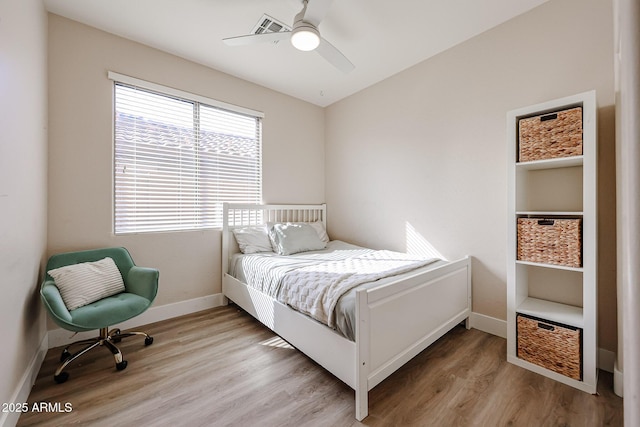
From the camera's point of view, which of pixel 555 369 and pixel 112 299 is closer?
pixel 555 369

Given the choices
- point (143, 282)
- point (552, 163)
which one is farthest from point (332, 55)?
point (143, 282)

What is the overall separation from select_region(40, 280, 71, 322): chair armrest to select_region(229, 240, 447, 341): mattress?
1314 mm

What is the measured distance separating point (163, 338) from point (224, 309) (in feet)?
2.40

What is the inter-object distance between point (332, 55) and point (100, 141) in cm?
218

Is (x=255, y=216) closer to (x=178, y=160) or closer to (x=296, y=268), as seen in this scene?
(x=178, y=160)

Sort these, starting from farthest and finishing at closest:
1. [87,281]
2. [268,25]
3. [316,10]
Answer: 1. [268,25]
2. [87,281]
3. [316,10]

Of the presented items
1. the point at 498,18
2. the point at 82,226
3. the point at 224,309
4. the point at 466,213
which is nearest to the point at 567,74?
the point at 498,18

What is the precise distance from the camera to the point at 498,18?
2346 mm

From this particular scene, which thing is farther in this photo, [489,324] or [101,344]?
[489,324]

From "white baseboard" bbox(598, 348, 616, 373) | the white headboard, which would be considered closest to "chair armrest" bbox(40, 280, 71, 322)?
the white headboard

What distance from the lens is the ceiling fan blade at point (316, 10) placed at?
1807mm

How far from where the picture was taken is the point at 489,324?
2.52 meters

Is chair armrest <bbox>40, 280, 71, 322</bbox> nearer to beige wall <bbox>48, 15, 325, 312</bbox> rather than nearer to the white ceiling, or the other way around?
beige wall <bbox>48, 15, 325, 312</bbox>

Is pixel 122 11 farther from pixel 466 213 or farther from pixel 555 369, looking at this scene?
pixel 555 369
